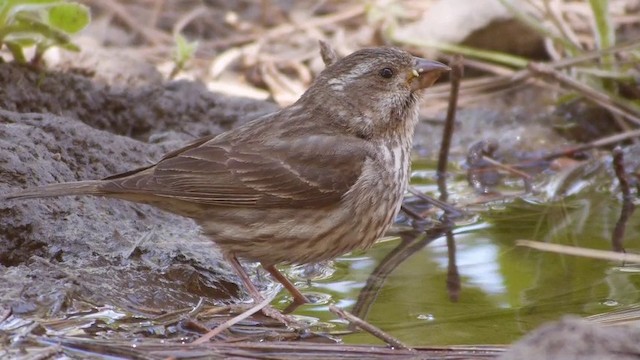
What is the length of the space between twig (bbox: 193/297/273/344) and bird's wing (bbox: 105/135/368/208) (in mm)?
677

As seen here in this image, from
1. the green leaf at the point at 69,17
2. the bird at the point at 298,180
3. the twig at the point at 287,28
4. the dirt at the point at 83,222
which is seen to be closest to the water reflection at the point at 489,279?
the bird at the point at 298,180

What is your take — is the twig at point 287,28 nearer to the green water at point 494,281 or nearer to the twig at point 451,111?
the twig at point 451,111

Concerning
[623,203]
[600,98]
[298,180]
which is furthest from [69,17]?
[600,98]

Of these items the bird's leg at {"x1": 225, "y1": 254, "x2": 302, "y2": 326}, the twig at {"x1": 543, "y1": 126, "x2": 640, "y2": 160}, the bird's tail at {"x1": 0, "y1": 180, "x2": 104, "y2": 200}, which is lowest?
the bird's leg at {"x1": 225, "y1": 254, "x2": 302, "y2": 326}

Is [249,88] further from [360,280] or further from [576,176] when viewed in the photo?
[360,280]

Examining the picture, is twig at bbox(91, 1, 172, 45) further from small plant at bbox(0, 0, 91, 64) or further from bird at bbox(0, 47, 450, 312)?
bird at bbox(0, 47, 450, 312)

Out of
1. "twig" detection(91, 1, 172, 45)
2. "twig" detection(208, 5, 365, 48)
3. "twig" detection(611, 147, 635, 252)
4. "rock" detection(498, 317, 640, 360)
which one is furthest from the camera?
"twig" detection(208, 5, 365, 48)

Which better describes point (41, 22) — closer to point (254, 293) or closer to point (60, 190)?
point (60, 190)

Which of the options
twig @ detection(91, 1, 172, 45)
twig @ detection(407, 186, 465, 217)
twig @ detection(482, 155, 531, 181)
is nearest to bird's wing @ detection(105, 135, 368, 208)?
twig @ detection(407, 186, 465, 217)

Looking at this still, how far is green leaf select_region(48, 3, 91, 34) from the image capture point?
5.75 m

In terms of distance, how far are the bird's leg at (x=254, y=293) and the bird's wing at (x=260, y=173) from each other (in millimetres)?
285

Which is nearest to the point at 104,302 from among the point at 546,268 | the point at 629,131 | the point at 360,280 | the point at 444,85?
the point at 360,280

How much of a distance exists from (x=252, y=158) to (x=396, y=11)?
443cm

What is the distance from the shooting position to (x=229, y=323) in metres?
4.28
